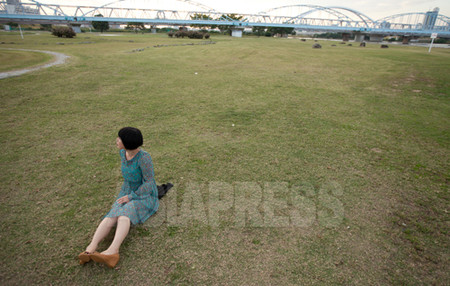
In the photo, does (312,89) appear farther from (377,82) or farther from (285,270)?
(285,270)

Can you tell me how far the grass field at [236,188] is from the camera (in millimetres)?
2920

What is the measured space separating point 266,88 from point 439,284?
1010cm

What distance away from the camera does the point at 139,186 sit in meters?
3.60

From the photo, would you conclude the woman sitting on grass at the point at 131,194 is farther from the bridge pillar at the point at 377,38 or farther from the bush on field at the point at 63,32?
the bridge pillar at the point at 377,38

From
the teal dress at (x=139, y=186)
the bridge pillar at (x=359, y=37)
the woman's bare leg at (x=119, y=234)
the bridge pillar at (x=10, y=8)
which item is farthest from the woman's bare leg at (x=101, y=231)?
the bridge pillar at (x=359, y=37)

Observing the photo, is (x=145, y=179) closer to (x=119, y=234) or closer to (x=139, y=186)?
(x=139, y=186)

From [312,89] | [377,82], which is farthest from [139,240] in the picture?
[377,82]

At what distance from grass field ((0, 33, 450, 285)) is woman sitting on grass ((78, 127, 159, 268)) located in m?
0.25

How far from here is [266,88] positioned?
1185cm

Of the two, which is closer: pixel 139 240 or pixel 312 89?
pixel 139 240

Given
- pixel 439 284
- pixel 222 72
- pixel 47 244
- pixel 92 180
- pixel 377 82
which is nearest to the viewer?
pixel 439 284

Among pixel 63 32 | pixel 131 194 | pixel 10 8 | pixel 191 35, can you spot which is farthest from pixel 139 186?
pixel 10 8

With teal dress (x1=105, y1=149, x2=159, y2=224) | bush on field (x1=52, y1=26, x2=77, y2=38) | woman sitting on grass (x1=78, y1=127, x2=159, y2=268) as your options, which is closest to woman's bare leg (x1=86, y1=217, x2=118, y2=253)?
woman sitting on grass (x1=78, y1=127, x2=159, y2=268)

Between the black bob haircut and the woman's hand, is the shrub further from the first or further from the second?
the woman's hand
